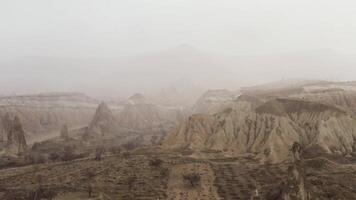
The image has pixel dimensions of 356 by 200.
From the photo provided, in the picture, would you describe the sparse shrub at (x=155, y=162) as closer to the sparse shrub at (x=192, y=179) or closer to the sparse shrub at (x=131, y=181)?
the sparse shrub at (x=131, y=181)

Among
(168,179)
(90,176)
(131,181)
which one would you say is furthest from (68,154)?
(168,179)

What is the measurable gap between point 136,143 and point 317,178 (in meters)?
95.0

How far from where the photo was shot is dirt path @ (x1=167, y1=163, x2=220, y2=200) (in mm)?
96312

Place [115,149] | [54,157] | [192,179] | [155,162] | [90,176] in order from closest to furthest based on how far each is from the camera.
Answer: [192,179] < [90,176] < [155,162] < [54,157] < [115,149]

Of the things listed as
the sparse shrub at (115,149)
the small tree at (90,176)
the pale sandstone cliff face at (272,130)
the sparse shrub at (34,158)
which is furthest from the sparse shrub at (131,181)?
the sparse shrub at (115,149)

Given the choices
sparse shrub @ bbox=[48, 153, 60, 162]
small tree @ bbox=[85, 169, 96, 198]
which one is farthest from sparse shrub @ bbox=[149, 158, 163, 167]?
sparse shrub @ bbox=[48, 153, 60, 162]

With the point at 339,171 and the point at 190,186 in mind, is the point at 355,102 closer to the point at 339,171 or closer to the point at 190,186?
the point at 339,171

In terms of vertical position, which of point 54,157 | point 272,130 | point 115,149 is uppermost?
point 272,130

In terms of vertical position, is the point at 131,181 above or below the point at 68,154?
above

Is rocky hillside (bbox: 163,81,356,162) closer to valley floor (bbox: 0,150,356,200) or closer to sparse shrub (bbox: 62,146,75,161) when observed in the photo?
valley floor (bbox: 0,150,356,200)

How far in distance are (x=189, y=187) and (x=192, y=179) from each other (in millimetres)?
4575

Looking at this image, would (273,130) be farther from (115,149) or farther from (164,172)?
(115,149)

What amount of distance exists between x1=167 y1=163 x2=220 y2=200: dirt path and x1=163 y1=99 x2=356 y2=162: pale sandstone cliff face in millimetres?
20907

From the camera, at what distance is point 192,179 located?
107375 mm
